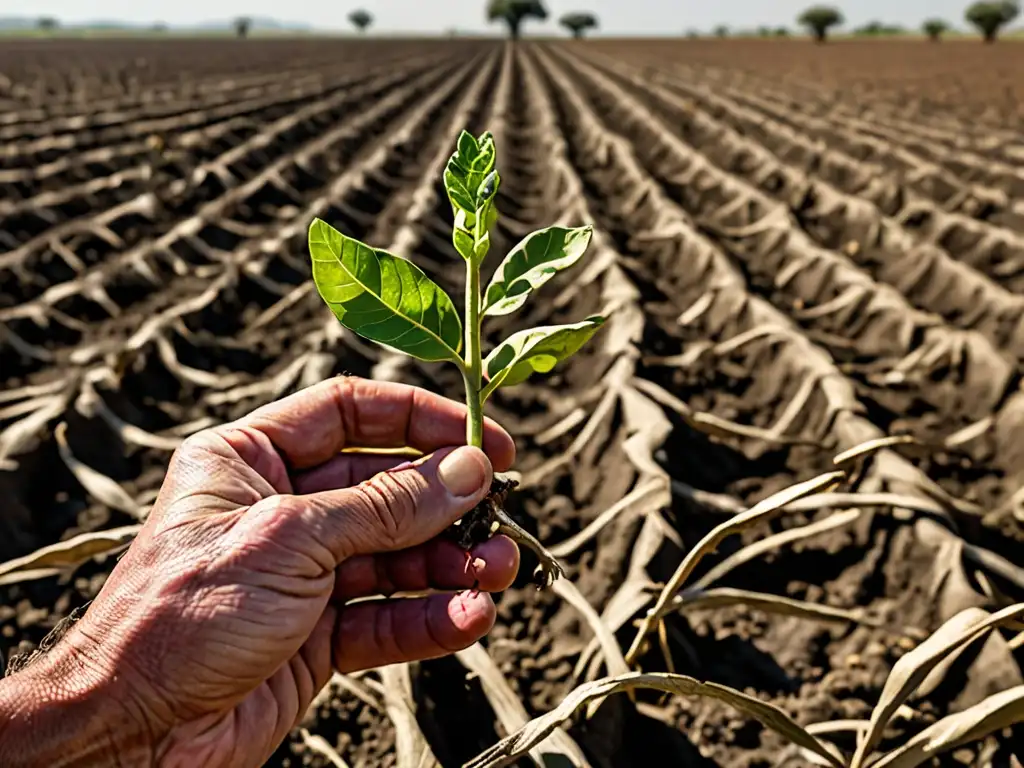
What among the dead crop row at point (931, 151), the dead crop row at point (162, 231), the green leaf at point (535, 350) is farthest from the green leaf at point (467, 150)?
the dead crop row at point (931, 151)

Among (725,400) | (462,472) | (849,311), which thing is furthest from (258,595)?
(849,311)

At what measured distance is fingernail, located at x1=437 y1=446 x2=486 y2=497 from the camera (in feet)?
4.95

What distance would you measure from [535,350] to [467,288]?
5.9 inches

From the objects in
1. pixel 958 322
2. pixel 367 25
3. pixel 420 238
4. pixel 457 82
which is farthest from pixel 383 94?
pixel 367 25

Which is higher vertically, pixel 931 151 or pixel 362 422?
pixel 362 422

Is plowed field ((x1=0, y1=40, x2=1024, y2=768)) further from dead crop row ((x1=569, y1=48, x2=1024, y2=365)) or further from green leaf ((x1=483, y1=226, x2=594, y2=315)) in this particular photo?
green leaf ((x1=483, y1=226, x2=594, y2=315))

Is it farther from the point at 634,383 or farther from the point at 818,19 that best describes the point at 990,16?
the point at 634,383

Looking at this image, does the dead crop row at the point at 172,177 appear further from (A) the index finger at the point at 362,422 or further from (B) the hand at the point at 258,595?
(B) the hand at the point at 258,595

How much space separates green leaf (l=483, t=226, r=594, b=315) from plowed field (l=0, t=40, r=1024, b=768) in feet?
2.92

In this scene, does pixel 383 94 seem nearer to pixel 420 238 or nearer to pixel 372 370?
pixel 420 238

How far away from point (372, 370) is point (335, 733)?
6.13ft

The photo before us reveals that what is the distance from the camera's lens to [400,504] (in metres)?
1.50

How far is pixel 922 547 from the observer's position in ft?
8.00

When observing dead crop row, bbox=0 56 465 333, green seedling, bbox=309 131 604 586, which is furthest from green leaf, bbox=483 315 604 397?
dead crop row, bbox=0 56 465 333
